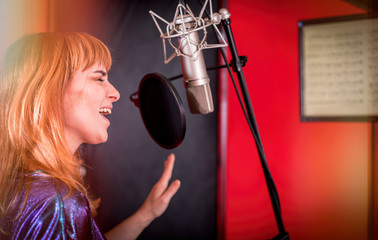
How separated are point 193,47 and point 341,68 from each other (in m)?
0.82

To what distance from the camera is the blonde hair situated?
2.39ft

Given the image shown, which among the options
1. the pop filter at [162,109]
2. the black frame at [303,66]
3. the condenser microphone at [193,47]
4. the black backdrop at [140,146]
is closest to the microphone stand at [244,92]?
the condenser microphone at [193,47]

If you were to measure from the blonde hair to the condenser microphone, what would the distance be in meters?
0.28

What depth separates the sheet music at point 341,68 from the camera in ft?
3.91

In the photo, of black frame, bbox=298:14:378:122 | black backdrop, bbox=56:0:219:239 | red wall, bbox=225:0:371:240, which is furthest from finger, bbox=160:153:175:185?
black frame, bbox=298:14:378:122

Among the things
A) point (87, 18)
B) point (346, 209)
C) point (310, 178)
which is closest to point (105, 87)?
point (87, 18)

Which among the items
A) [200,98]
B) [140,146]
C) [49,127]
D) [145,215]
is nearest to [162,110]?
[200,98]

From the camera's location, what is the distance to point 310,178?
1271 millimetres

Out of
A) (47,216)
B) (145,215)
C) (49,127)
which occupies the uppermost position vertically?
(49,127)

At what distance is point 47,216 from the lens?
0.63m

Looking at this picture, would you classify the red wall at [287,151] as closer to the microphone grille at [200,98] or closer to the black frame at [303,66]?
the black frame at [303,66]

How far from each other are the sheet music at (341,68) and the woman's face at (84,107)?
0.81 meters

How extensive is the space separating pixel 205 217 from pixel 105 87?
2.17ft

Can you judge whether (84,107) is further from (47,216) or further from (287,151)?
(287,151)
